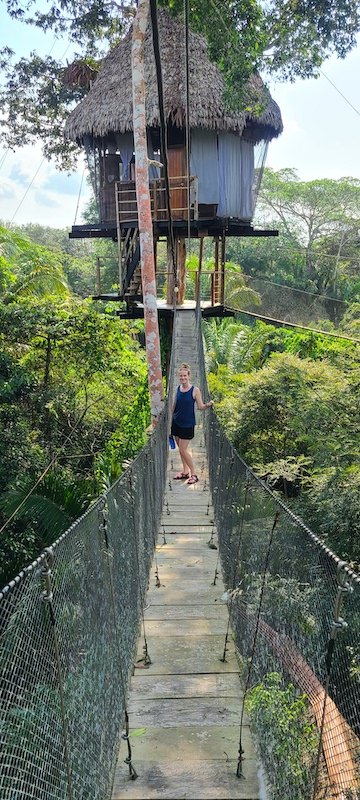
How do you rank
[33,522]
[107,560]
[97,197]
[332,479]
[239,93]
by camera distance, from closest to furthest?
1. [107,560]
2. [332,479]
3. [33,522]
4. [239,93]
5. [97,197]

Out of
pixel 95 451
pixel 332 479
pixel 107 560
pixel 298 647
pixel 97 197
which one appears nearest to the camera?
pixel 298 647

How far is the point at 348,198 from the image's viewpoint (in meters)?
27.4

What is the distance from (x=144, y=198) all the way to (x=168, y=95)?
4.68m

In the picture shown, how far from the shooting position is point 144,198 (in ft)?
24.7

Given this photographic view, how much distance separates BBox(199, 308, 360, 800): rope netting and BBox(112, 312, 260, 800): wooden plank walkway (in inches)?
5.3

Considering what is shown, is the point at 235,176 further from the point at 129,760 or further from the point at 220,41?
the point at 129,760

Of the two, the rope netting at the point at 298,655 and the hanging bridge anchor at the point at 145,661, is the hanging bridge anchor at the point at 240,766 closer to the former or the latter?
the rope netting at the point at 298,655

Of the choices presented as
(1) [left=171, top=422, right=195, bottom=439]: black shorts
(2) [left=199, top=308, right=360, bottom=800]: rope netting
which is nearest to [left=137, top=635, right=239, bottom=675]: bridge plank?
(2) [left=199, top=308, right=360, bottom=800]: rope netting

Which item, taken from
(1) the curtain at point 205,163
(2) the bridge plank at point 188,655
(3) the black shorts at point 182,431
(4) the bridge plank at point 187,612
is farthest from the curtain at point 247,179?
(2) the bridge plank at point 188,655

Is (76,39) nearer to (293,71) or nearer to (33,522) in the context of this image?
(293,71)

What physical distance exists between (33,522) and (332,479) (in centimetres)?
355

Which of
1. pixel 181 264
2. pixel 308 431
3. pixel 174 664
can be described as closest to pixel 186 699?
pixel 174 664

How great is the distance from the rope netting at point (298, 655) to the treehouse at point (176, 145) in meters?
8.51

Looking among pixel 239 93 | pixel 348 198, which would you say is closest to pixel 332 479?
pixel 239 93
